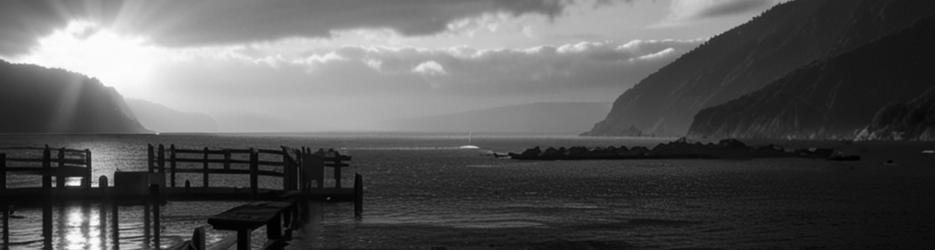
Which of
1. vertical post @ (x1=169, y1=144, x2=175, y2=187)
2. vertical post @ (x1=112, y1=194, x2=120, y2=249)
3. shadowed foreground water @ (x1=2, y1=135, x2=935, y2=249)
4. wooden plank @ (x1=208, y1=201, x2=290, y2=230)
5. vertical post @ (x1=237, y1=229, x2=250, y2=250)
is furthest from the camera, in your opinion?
vertical post @ (x1=169, y1=144, x2=175, y2=187)

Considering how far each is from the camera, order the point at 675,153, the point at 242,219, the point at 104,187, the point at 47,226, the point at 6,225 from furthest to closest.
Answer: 1. the point at 675,153
2. the point at 104,187
3. the point at 6,225
4. the point at 47,226
5. the point at 242,219

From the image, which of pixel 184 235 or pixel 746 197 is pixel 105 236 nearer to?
pixel 184 235

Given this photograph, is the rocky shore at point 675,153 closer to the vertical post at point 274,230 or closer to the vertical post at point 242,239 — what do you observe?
the vertical post at point 274,230

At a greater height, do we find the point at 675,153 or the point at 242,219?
the point at 242,219

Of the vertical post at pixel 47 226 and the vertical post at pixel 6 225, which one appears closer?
the vertical post at pixel 47 226

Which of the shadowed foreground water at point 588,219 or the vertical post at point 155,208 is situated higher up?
the vertical post at point 155,208

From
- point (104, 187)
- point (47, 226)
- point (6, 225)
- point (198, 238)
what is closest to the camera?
point (198, 238)

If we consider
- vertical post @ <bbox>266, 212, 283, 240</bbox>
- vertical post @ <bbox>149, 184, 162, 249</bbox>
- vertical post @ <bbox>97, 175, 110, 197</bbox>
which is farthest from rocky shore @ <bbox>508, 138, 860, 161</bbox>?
vertical post @ <bbox>266, 212, 283, 240</bbox>

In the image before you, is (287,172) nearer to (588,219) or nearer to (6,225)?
(6,225)

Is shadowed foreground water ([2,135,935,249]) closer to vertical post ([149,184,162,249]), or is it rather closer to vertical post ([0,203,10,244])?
vertical post ([0,203,10,244])

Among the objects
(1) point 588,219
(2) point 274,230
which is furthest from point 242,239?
(1) point 588,219

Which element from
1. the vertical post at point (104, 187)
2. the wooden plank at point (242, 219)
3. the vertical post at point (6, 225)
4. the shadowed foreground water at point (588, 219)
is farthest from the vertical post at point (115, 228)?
the wooden plank at point (242, 219)

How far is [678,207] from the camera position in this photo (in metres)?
39.6

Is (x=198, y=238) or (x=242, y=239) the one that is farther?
(x=242, y=239)
